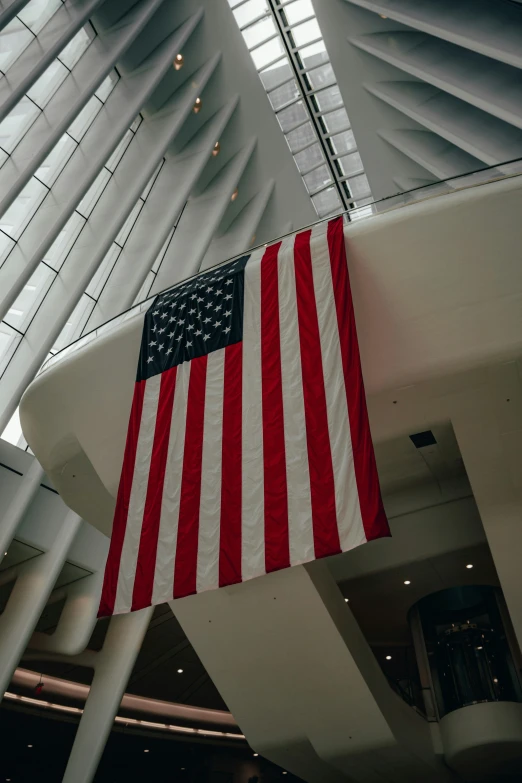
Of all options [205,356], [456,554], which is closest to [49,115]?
[205,356]

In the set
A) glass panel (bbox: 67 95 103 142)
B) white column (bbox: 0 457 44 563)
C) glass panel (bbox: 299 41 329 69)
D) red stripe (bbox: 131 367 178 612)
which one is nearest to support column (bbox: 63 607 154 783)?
white column (bbox: 0 457 44 563)

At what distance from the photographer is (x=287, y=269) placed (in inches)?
348

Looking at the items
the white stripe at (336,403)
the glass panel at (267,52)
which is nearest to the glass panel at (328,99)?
the glass panel at (267,52)

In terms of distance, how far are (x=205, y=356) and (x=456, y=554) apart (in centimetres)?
689

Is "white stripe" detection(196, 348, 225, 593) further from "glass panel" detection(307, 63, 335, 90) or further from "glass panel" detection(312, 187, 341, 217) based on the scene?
"glass panel" detection(312, 187, 341, 217)

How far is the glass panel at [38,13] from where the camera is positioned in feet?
40.8

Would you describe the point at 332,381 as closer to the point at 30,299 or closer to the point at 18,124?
the point at 30,299

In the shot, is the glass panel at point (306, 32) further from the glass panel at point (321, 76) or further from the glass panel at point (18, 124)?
the glass panel at point (18, 124)

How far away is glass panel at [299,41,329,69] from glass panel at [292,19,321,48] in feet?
0.68

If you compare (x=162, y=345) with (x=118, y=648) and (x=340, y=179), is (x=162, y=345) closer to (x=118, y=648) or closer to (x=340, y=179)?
(x=118, y=648)

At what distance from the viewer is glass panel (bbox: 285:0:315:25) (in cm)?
1859

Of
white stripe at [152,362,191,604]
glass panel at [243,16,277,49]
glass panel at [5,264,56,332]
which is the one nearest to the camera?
white stripe at [152,362,191,604]

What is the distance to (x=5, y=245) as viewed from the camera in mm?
12672

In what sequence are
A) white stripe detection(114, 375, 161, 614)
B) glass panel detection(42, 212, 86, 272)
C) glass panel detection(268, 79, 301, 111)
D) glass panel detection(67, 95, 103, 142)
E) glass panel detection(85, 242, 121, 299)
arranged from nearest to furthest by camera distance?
white stripe detection(114, 375, 161, 614) → glass panel detection(42, 212, 86, 272) → glass panel detection(67, 95, 103, 142) → glass panel detection(85, 242, 121, 299) → glass panel detection(268, 79, 301, 111)
